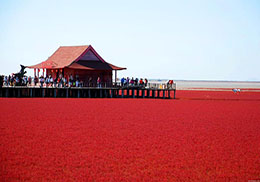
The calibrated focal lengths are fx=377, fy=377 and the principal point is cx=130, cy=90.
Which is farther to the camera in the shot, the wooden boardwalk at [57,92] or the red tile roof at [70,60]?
the red tile roof at [70,60]

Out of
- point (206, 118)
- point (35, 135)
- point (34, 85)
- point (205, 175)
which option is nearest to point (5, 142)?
point (35, 135)

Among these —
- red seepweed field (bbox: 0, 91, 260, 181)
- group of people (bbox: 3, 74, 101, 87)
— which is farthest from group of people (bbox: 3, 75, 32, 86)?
red seepweed field (bbox: 0, 91, 260, 181)

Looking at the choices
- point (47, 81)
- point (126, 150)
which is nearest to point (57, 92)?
point (47, 81)

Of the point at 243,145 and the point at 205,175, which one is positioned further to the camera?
the point at 243,145

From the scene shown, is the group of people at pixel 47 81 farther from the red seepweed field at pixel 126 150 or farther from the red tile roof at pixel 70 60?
the red seepweed field at pixel 126 150

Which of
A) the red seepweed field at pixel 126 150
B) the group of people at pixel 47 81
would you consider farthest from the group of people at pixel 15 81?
the red seepweed field at pixel 126 150

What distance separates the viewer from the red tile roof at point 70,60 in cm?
4069

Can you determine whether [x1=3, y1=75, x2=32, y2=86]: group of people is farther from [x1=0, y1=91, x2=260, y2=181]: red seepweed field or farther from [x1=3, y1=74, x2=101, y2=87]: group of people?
[x1=0, y1=91, x2=260, y2=181]: red seepweed field

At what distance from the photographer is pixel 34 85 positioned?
40156mm

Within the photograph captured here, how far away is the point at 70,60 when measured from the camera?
136 feet

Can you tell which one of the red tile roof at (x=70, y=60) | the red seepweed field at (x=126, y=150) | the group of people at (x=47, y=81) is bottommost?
the red seepweed field at (x=126, y=150)

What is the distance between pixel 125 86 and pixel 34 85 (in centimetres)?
983

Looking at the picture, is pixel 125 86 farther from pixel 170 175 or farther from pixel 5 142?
pixel 170 175

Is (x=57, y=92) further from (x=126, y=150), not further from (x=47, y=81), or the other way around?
(x=126, y=150)
